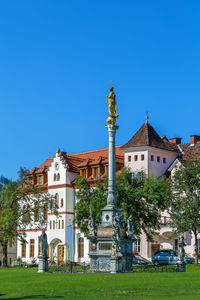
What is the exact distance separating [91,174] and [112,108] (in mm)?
33463

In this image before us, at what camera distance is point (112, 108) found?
47.4 m

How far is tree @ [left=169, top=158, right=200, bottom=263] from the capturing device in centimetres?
5585

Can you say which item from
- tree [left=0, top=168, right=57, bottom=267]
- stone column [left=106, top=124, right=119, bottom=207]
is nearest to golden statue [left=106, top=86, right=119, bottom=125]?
stone column [left=106, top=124, right=119, bottom=207]

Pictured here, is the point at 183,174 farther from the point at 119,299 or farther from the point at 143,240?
the point at 119,299

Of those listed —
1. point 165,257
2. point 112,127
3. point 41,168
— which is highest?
point 41,168

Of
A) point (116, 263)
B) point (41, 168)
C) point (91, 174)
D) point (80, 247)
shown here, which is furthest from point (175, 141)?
point (116, 263)

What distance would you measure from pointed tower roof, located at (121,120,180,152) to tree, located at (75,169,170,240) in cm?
1064

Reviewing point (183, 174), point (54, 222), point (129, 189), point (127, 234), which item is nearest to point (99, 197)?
point (129, 189)

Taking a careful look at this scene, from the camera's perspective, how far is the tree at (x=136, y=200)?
59.8 meters

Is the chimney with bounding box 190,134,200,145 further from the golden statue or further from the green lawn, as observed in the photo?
the green lawn

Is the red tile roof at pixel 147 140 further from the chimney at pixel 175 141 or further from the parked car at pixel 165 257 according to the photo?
the parked car at pixel 165 257

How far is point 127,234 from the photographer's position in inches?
1822

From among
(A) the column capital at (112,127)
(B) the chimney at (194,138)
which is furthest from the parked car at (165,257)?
(B) the chimney at (194,138)

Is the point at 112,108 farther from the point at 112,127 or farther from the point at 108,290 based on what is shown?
the point at 108,290
